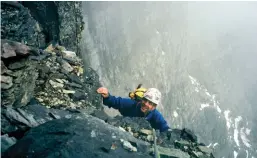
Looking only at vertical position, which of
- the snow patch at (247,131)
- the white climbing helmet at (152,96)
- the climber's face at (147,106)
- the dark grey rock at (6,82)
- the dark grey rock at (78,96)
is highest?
the white climbing helmet at (152,96)

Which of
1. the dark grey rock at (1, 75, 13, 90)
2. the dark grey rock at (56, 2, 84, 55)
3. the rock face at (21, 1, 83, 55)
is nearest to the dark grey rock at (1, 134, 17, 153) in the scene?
the dark grey rock at (1, 75, 13, 90)

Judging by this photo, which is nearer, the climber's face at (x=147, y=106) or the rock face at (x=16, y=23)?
the rock face at (x=16, y=23)

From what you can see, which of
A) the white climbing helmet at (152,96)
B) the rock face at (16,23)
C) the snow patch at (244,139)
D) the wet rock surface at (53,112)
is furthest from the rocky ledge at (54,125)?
the snow patch at (244,139)

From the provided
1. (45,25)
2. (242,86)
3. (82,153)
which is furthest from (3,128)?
(242,86)

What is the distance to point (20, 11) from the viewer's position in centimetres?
944

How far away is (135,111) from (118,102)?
87 cm

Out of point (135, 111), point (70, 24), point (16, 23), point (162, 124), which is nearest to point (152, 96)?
point (135, 111)

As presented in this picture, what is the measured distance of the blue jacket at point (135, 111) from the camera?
9.09m

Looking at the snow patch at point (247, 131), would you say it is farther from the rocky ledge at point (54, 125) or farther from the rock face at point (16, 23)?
the rock face at point (16, 23)

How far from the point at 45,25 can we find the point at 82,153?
411 inches

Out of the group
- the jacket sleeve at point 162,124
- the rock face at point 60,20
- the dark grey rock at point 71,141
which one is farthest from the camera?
the rock face at point 60,20

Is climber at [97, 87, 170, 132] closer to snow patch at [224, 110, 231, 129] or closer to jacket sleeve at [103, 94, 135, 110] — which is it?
jacket sleeve at [103, 94, 135, 110]

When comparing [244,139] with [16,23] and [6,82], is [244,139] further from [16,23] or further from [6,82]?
[6,82]

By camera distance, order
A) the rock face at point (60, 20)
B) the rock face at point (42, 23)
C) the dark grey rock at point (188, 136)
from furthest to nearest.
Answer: the rock face at point (60, 20) < the dark grey rock at point (188, 136) < the rock face at point (42, 23)
